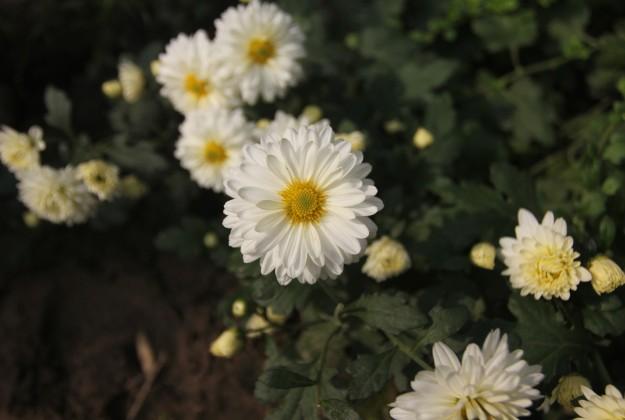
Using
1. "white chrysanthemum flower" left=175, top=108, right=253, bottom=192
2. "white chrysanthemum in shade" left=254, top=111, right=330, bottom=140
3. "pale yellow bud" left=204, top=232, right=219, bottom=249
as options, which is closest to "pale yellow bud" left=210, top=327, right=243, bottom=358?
"pale yellow bud" left=204, top=232, right=219, bottom=249

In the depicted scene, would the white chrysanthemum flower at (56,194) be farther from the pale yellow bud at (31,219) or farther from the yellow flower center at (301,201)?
the yellow flower center at (301,201)

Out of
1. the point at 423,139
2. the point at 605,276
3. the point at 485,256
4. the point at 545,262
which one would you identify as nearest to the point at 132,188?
the point at 423,139

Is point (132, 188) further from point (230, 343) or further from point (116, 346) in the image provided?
point (230, 343)

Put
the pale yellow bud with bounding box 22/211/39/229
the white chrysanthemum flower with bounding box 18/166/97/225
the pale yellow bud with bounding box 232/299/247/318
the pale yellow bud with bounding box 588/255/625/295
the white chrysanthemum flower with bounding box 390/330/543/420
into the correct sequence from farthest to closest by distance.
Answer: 1. the pale yellow bud with bounding box 22/211/39/229
2. the white chrysanthemum flower with bounding box 18/166/97/225
3. the pale yellow bud with bounding box 232/299/247/318
4. the pale yellow bud with bounding box 588/255/625/295
5. the white chrysanthemum flower with bounding box 390/330/543/420

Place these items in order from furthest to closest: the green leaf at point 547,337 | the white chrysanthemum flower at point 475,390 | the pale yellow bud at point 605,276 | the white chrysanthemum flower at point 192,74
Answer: the white chrysanthemum flower at point 192,74, the green leaf at point 547,337, the pale yellow bud at point 605,276, the white chrysanthemum flower at point 475,390

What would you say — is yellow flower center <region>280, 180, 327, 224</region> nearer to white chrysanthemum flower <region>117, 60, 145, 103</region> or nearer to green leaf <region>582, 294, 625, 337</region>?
green leaf <region>582, 294, 625, 337</region>

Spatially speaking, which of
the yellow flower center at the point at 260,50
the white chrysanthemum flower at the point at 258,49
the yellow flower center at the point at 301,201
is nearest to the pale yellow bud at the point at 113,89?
the white chrysanthemum flower at the point at 258,49

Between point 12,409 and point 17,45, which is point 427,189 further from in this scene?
point 17,45
